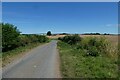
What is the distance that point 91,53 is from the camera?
23422 mm

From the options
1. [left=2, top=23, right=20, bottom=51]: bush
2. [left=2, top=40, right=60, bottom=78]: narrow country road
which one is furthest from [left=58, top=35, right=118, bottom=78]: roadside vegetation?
[left=2, top=23, right=20, bottom=51]: bush

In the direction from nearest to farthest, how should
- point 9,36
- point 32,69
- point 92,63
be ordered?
point 32,69 < point 92,63 < point 9,36

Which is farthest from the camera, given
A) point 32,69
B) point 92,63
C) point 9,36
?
point 9,36

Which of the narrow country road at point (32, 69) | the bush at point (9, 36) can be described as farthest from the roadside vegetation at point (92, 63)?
the bush at point (9, 36)

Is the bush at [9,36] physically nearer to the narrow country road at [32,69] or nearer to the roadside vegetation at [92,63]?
the roadside vegetation at [92,63]

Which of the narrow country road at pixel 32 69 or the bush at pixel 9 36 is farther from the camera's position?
the bush at pixel 9 36

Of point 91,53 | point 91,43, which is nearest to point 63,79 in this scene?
point 91,53

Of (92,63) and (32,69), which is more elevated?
(92,63)

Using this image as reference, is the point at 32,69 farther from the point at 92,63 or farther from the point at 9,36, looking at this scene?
the point at 9,36

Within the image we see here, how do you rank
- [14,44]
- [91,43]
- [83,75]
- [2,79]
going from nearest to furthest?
[2,79], [83,75], [91,43], [14,44]

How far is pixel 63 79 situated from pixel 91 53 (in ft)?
38.7

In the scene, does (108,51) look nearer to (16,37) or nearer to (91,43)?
(91,43)

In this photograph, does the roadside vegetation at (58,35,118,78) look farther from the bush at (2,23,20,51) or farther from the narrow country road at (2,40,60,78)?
the bush at (2,23,20,51)

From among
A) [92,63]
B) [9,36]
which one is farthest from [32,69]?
[9,36]
